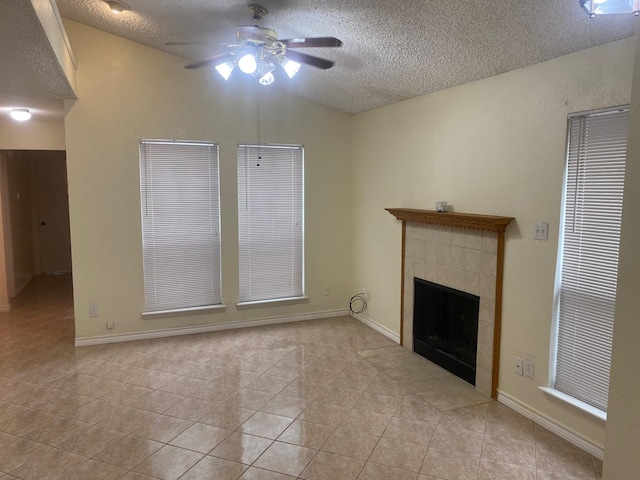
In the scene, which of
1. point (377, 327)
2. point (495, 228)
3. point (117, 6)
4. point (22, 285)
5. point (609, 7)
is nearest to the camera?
point (609, 7)

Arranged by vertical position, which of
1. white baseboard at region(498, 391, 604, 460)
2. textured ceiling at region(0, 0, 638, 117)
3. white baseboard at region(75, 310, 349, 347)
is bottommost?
white baseboard at region(498, 391, 604, 460)

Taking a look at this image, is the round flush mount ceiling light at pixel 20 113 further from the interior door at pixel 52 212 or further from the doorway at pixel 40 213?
the interior door at pixel 52 212

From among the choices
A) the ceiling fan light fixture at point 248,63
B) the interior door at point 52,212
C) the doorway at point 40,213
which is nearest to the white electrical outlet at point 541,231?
the ceiling fan light fixture at point 248,63

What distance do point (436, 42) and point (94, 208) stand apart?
3.47 m

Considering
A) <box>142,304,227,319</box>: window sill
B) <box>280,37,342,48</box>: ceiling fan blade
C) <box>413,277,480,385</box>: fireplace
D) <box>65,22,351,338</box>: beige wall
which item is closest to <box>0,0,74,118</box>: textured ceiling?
<box>65,22,351,338</box>: beige wall

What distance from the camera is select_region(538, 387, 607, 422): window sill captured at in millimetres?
2523

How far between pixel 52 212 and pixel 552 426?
331 inches

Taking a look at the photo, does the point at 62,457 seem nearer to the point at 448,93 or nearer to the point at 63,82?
the point at 63,82

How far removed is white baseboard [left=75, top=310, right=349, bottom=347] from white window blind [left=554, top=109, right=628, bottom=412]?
2959 millimetres

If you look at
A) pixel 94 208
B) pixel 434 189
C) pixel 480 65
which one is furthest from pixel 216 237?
pixel 480 65

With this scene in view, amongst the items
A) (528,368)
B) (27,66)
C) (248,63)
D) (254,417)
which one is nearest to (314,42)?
(248,63)

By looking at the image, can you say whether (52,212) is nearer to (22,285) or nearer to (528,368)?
(22,285)

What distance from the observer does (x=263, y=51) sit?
107 inches

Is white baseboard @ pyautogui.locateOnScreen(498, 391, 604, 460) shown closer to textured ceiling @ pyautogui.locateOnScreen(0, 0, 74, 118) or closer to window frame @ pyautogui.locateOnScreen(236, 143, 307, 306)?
window frame @ pyautogui.locateOnScreen(236, 143, 307, 306)
